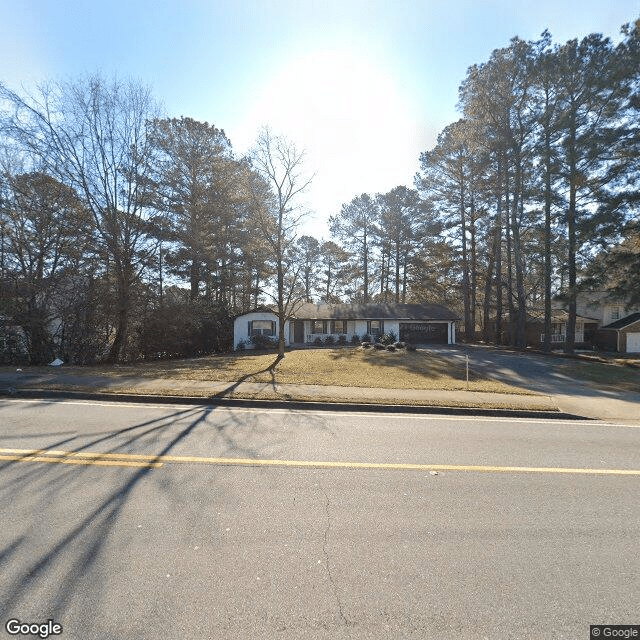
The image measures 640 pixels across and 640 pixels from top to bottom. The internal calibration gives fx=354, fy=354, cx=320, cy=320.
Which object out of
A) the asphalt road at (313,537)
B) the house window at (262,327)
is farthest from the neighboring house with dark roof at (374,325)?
the asphalt road at (313,537)

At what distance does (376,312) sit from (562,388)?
21.8 metres

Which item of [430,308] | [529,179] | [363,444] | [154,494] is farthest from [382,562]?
[430,308]

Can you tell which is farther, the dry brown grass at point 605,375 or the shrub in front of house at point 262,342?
the shrub in front of house at point 262,342

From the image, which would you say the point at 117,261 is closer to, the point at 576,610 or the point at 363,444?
the point at 363,444

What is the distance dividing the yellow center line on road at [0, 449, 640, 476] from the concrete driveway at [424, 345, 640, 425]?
465cm

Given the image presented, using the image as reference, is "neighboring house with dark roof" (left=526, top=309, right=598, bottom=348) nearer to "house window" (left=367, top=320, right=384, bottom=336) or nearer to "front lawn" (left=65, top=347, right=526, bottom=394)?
"house window" (left=367, top=320, right=384, bottom=336)

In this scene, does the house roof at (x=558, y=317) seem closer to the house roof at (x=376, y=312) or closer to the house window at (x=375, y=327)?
the house roof at (x=376, y=312)

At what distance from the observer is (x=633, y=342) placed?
101 ft

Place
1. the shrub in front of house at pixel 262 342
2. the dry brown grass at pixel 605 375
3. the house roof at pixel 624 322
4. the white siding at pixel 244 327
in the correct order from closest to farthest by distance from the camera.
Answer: the dry brown grass at pixel 605 375, the white siding at pixel 244 327, the shrub in front of house at pixel 262 342, the house roof at pixel 624 322

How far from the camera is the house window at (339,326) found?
108 feet

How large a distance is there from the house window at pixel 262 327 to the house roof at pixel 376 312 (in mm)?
2196

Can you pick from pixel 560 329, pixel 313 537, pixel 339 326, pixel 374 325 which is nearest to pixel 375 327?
pixel 374 325

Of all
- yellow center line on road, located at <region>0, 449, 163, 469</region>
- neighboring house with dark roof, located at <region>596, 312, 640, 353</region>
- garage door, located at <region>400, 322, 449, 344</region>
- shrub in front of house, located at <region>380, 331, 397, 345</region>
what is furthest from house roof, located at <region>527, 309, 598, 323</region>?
yellow center line on road, located at <region>0, 449, 163, 469</region>

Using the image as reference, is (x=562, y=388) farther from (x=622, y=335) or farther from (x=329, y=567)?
(x=622, y=335)
